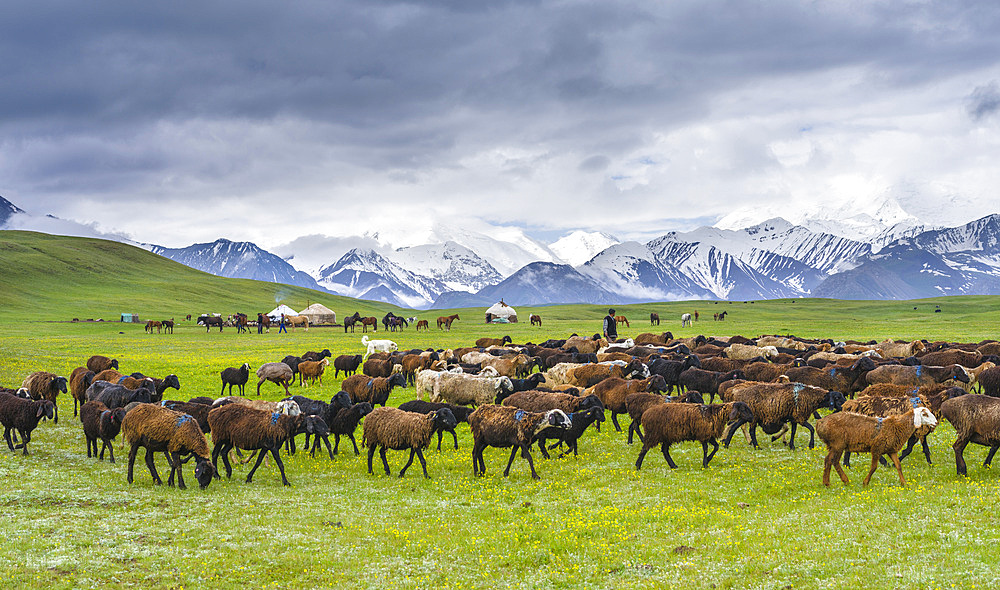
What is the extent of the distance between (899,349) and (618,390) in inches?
969

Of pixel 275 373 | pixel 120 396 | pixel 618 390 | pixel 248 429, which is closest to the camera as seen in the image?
pixel 248 429

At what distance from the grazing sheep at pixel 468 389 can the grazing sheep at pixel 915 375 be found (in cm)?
1335

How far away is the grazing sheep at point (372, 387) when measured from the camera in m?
24.9

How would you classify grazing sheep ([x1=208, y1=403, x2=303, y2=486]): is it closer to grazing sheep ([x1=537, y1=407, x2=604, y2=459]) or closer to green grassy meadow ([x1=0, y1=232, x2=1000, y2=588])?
green grassy meadow ([x1=0, y1=232, x2=1000, y2=588])

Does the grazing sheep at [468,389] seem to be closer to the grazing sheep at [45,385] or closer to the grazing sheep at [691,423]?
the grazing sheep at [691,423]

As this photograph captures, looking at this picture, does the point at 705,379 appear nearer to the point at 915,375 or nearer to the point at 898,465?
the point at 915,375

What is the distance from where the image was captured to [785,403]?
18.2 meters

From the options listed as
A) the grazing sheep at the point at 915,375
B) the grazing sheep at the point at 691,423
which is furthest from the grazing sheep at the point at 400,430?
the grazing sheep at the point at 915,375

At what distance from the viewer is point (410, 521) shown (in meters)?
13.0

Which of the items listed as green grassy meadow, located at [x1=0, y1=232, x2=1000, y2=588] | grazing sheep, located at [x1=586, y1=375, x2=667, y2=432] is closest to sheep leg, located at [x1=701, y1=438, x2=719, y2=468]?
green grassy meadow, located at [x1=0, y1=232, x2=1000, y2=588]

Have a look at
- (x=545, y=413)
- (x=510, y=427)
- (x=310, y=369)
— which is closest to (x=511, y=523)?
(x=510, y=427)

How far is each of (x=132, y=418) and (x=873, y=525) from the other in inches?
619

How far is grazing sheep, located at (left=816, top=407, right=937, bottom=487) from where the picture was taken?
45.5 ft

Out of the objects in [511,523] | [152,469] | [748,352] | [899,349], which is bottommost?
[511,523]
